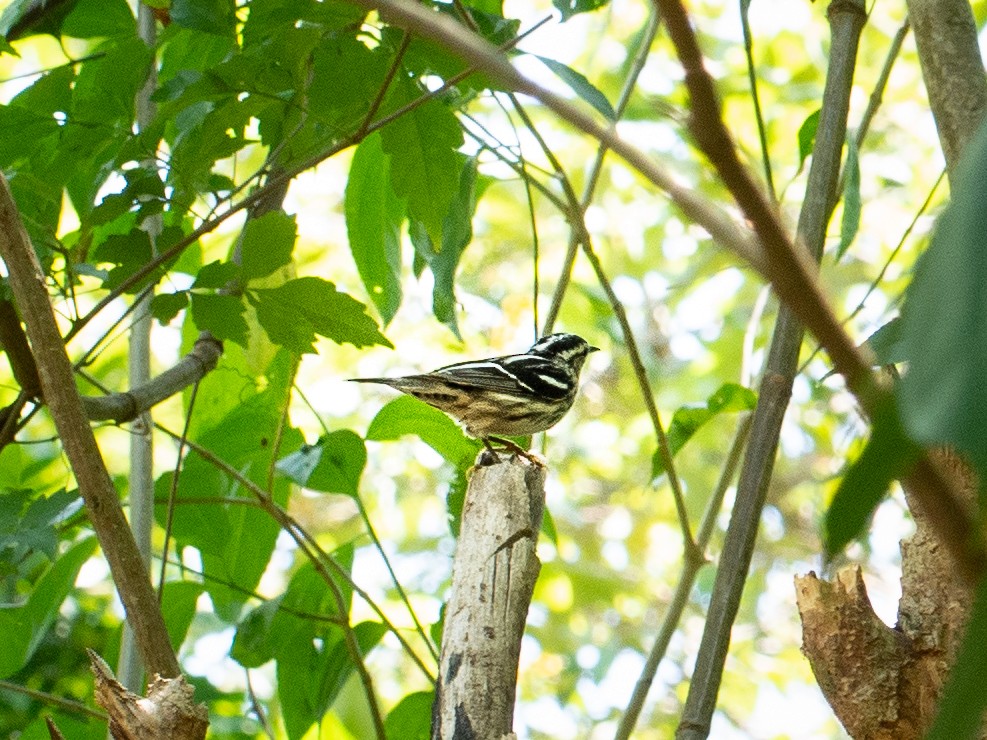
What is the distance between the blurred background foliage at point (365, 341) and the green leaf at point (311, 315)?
1cm

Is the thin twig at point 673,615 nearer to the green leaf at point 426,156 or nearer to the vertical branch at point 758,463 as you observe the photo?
the vertical branch at point 758,463

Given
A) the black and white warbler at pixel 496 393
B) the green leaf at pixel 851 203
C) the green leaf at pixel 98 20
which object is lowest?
the green leaf at pixel 851 203

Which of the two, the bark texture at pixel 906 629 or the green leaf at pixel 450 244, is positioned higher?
the green leaf at pixel 450 244

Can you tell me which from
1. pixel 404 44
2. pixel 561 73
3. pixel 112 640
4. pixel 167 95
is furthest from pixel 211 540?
pixel 561 73

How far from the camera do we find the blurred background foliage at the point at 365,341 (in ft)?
8.62

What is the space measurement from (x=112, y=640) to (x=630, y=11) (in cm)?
783

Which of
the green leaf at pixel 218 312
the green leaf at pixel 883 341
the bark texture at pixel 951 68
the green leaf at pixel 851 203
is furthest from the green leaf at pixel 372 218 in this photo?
the green leaf at pixel 883 341

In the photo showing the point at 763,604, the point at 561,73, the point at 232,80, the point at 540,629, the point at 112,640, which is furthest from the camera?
the point at 763,604

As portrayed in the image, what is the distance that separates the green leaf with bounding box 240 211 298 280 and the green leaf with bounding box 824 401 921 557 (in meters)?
2.13

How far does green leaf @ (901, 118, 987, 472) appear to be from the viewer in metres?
0.52

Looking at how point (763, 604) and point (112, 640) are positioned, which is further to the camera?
point (763, 604)

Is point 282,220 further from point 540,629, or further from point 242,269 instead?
point 540,629

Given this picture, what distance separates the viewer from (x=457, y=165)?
266 cm

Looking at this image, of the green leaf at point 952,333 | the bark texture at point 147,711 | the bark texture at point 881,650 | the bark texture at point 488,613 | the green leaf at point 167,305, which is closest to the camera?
the green leaf at point 952,333
